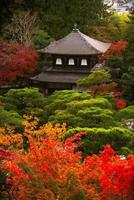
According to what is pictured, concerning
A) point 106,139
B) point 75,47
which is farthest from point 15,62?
point 106,139

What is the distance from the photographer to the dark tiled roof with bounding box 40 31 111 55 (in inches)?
1569

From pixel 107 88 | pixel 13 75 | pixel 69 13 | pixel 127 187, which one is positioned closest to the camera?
pixel 127 187

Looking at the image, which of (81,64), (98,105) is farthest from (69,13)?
(98,105)

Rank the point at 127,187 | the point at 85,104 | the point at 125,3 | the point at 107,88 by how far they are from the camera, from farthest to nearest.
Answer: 1. the point at 125,3
2. the point at 107,88
3. the point at 85,104
4. the point at 127,187

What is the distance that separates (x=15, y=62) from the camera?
36.6 m

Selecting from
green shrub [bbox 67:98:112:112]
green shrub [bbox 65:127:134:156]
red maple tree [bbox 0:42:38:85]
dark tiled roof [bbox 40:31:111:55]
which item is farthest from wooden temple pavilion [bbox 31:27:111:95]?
green shrub [bbox 65:127:134:156]

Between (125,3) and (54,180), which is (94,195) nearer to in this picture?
(54,180)

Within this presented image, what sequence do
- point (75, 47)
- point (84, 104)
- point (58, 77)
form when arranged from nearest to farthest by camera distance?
point (84, 104), point (58, 77), point (75, 47)

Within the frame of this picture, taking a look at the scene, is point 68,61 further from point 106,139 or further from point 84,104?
point 106,139

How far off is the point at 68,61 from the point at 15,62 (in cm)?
533

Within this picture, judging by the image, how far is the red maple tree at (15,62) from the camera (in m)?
36.5

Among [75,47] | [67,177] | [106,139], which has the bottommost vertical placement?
[106,139]

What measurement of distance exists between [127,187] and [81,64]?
26466mm

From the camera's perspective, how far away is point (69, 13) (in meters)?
49.3
